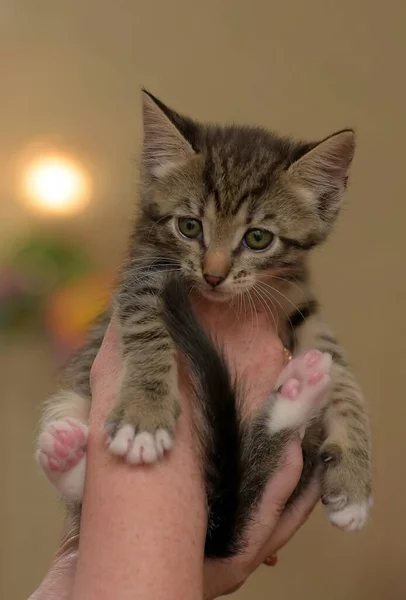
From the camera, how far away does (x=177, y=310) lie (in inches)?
33.5

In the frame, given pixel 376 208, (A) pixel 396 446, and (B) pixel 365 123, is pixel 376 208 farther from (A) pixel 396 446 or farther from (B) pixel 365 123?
(A) pixel 396 446

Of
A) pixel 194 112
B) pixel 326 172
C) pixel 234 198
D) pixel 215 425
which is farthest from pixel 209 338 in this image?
pixel 194 112

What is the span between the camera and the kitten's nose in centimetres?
100

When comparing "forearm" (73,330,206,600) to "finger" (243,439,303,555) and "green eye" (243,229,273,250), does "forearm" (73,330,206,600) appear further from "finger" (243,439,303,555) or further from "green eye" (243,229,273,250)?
"green eye" (243,229,273,250)

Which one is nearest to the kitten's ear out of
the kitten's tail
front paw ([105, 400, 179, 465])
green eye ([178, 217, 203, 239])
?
green eye ([178, 217, 203, 239])

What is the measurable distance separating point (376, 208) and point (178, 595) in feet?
4.86

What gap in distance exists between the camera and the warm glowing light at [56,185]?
6.63 feet

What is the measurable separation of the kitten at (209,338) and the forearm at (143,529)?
0.03m

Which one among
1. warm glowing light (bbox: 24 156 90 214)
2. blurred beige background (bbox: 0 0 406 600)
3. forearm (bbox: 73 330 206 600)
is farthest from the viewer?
warm glowing light (bbox: 24 156 90 214)

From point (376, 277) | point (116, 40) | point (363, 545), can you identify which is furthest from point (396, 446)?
point (116, 40)

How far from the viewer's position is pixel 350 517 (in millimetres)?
972

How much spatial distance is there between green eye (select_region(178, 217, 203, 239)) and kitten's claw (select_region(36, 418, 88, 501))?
377mm

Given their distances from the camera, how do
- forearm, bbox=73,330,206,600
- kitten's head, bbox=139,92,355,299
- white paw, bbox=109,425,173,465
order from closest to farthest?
forearm, bbox=73,330,206,600 < white paw, bbox=109,425,173,465 < kitten's head, bbox=139,92,355,299

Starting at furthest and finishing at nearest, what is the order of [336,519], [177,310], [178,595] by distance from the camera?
[336,519] → [177,310] → [178,595]
